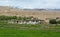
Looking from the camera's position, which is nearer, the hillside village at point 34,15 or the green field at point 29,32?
the green field at point 29,32

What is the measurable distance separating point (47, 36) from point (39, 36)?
74 cm

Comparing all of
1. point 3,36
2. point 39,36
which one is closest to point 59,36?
point 39,36

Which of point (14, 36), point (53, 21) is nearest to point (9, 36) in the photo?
point (14, 36)

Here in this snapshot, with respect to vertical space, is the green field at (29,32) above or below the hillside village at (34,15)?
above

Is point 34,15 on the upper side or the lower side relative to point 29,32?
lower

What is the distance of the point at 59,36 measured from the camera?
848 inches

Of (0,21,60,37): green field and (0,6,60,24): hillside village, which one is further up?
(0,21,60,37): green field

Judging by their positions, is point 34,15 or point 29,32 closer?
point 29,32

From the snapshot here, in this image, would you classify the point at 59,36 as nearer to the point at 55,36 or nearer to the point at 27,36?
the point at 55,36

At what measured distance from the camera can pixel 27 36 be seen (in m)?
21.2

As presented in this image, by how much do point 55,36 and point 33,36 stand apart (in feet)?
6.74

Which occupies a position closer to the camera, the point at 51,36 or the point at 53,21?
the point at 51,36

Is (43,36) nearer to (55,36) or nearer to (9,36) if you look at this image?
(55,36)

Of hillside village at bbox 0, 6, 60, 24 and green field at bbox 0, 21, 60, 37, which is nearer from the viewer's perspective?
green field at bbox 0, 21, 60, 37
